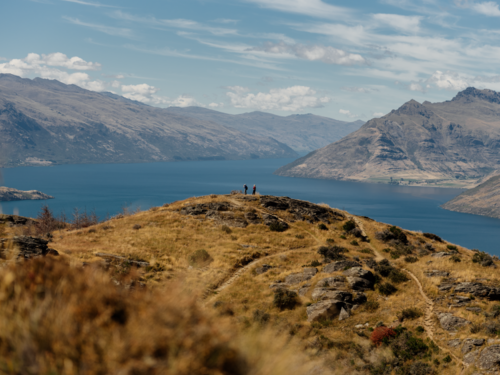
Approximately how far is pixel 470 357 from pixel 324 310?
10850 mm

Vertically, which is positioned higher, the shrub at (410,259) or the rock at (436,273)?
the rock at (436,273)

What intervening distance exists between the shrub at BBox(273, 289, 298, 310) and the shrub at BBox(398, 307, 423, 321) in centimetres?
894

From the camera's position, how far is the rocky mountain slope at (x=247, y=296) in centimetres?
540

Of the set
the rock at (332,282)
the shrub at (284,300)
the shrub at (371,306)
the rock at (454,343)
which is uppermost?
the rock at (332,282)

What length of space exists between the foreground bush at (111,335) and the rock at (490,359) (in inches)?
864

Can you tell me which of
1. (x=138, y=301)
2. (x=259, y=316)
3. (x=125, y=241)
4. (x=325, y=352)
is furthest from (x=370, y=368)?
(x=125, y=241)

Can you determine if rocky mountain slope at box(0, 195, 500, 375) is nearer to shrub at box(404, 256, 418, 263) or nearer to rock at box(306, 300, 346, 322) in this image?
rock at box(306, 300, 346, 322)

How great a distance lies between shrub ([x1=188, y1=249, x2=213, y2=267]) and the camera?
41.7 meters

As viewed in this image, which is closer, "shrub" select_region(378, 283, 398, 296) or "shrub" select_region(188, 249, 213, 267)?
"shrub" select_region(378, 283, 398, 296)

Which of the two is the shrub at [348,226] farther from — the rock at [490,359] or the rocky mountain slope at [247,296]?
the rock at [490,359]

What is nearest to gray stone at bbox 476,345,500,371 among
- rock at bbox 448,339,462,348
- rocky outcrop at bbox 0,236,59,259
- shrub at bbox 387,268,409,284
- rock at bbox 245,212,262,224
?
rock at bbox 448,339,462,348

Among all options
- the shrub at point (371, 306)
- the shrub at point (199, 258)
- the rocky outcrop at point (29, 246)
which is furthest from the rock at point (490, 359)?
the rocky outcrop at point (29, 246)

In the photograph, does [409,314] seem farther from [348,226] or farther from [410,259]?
[348,226]

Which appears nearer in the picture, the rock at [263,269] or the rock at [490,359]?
the rock at [490,359]
